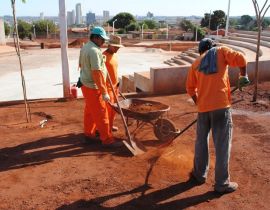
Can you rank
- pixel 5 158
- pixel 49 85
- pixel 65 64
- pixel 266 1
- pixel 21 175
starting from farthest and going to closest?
pixel 49 85 → pixel 65 64 → pixel 266 1 → pixel 5 158 → pixel 21 175

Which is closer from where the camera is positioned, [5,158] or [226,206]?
[226,206]

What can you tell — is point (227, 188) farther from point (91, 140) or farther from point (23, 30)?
point (23, 30)

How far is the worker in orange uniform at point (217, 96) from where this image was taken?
3.98 m

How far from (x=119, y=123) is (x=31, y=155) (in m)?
2.09

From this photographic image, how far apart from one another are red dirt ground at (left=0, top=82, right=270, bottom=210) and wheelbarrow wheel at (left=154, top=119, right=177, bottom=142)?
0.52ft

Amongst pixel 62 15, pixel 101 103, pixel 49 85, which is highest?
A: pixel 62 15

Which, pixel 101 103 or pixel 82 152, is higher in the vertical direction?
pixel 101 103

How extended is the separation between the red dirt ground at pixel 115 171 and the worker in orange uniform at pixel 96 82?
0.37m

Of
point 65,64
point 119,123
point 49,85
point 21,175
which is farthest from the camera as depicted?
point 49,85

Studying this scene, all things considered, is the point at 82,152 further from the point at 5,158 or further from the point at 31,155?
the point at 5,158

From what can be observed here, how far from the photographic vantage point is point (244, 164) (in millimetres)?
5121

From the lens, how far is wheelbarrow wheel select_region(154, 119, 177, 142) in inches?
232

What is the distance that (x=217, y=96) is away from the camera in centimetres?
408

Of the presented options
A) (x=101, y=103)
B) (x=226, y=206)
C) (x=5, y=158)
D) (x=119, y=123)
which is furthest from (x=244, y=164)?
(x=5, y=158)
